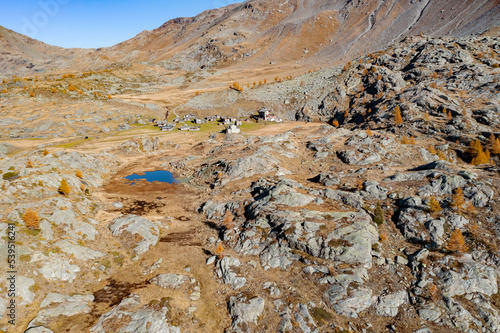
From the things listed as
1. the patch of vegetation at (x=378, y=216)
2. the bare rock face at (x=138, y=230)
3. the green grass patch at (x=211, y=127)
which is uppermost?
the green grass patch at (x=211, y=127)

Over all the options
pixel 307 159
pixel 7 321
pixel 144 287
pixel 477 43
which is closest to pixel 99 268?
pixel 144 287

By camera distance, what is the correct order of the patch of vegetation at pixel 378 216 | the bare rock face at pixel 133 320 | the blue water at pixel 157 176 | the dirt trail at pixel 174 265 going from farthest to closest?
1. the blue water at pixel 157 176
2. the patch of vegetation at pixel 378 216
3. the dirt trail at pixel 174 265
4. the bare rock face at pixel 133 320

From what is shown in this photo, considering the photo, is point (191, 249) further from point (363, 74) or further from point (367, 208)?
point (363, 74)

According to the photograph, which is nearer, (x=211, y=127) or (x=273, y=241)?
(x=273, y=241)

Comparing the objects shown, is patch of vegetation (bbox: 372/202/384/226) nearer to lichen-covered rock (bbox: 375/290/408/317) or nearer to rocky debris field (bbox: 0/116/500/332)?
rocky debris field (bbox: 0/116/500/332)

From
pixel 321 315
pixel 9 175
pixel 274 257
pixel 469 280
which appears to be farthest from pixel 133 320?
pixel 9 175

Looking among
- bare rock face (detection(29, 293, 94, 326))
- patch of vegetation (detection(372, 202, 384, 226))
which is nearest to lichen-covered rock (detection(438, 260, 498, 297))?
patch of vegetation (detection(372, 202, 384, 226))

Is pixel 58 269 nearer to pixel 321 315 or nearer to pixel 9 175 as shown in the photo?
pixel 9 175

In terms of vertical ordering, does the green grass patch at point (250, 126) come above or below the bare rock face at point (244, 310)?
above

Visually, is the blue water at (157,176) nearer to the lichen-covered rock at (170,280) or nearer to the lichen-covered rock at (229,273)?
the lichen-covered rock at (170,280)

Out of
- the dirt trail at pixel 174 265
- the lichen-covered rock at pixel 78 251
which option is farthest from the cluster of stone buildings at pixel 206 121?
the lichen-covered rock at pixel 78 251
